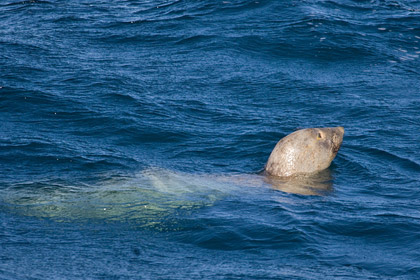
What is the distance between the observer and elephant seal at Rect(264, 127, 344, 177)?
985 centimetres

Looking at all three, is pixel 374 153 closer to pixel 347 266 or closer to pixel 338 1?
pixel 347 266

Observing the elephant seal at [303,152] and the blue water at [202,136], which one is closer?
the blue water at [202,136]

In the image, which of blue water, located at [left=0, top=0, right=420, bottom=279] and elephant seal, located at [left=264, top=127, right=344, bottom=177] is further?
elephant seal, located at [left=264, top=127, right=344, bottom=177]

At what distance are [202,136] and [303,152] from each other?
242cm

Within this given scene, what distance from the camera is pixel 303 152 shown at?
9875mm

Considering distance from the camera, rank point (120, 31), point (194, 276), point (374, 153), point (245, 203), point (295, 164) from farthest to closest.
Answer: point (120, 31) < point (374, 153) < point (295, 164) < point (245, 203) < point (194, 276)

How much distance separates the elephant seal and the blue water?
301 mm

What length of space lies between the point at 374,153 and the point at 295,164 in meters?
1.88

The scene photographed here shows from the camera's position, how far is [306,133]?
32.7 feet

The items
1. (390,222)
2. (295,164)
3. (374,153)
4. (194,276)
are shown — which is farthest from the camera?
(374,153)

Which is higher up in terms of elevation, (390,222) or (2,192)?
(2,192)

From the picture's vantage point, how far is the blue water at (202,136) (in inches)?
276

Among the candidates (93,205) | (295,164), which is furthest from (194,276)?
(295,164)

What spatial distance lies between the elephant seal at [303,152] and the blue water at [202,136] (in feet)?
0.99
